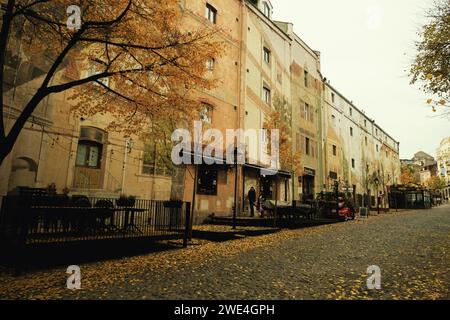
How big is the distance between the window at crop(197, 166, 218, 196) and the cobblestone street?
7597mm

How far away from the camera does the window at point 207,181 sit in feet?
54.2

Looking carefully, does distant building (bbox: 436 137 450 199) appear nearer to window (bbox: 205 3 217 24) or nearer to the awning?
the awning

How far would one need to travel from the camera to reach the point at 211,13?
19.0 metres

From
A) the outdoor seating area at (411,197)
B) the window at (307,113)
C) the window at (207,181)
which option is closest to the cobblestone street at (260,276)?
the window at (207,181)

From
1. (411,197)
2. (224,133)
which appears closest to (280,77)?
(224,133)

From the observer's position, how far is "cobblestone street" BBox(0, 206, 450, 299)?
465 centimetres

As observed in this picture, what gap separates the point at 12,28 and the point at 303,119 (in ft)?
78.5

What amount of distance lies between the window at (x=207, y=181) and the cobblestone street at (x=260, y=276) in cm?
760

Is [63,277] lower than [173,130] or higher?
lower

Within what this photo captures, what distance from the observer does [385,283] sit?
17.0 ft

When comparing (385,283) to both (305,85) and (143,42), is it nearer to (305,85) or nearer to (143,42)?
(143,42)
